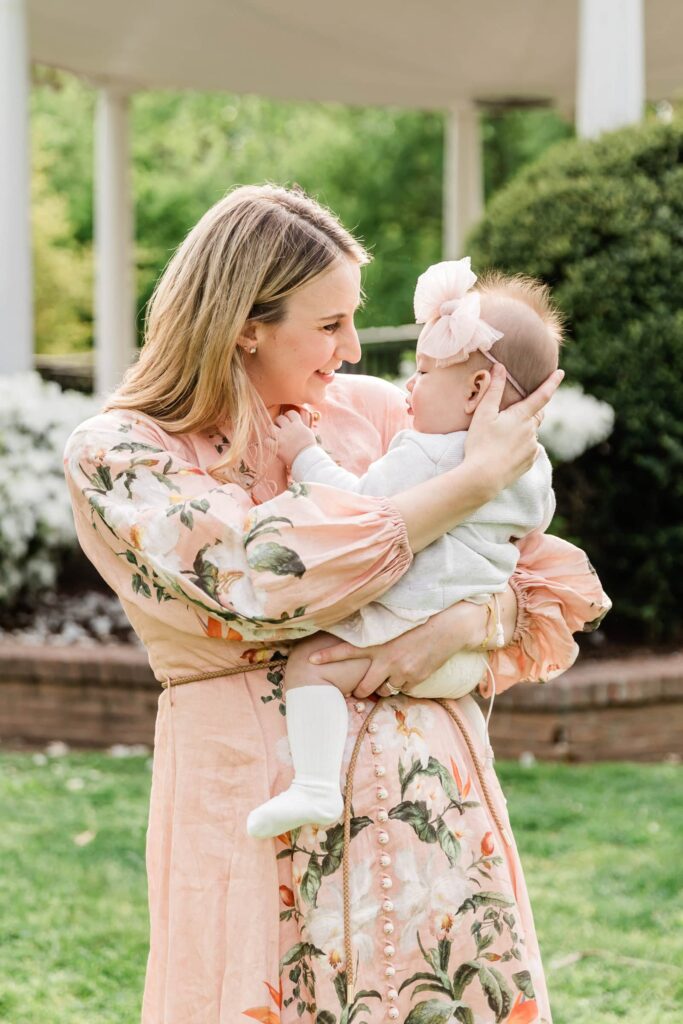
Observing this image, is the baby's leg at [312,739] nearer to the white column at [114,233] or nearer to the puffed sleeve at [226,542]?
the puffed sleeve at [226,542]

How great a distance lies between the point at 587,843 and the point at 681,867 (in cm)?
39

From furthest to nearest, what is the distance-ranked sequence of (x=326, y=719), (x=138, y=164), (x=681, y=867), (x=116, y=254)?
(x=138, y=164), (x=116, y=254), (x=681, y=867), (x=326, y=719)

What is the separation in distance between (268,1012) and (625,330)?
194 inches

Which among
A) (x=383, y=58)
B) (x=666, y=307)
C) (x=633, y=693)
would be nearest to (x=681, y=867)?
(x=633, y=693)

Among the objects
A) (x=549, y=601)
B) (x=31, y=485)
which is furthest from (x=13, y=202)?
(x=549, y=601)

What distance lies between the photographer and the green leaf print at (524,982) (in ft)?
7.64

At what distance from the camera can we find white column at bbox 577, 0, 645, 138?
7543 mm

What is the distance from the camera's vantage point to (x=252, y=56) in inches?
462

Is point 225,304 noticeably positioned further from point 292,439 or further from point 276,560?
point 276,560

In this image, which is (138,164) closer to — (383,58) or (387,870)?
(383,58)

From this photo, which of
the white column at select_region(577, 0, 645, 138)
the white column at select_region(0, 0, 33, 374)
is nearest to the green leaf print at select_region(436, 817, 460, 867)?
the white column at select_region(577, 0, 645, 138)

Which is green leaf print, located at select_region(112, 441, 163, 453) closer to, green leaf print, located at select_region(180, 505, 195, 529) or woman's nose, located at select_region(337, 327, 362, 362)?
green leaf print, located at select_region(180, 505, 195, 529)

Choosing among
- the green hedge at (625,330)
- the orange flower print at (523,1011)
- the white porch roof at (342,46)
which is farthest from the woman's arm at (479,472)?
the white porch roof at (342,46)

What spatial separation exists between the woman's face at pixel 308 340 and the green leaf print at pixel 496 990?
1021 mm
